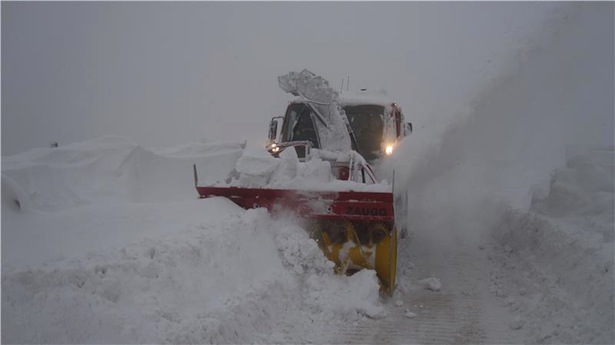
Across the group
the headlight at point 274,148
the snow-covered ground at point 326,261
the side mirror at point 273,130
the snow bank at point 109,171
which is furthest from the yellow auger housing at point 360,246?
the snow bank at point 109,171

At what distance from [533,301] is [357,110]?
4.14 meters

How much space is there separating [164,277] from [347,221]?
278cm

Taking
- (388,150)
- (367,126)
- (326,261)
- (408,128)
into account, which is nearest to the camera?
(326,261)

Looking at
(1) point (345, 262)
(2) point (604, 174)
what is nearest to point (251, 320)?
(1) point (345, 262)

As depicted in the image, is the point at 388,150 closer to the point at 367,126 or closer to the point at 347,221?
the point at 367,126

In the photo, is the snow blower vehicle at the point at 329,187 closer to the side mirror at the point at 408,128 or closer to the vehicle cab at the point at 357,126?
the vehicle cab at the point at 357,126

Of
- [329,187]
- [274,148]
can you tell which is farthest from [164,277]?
[274,148]

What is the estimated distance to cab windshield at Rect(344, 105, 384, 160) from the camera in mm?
8125

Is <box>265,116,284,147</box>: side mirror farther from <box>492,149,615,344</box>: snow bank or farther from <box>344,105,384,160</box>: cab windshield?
<box>492,149,615,344</box>: snow bank

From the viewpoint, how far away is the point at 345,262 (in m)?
6.21

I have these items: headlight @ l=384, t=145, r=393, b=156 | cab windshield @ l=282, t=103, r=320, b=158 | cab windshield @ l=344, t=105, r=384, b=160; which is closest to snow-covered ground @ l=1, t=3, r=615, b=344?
headlight @ l=384, t=145, r=393, b=156

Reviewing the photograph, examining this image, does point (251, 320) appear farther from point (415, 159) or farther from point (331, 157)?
point (415, 159)

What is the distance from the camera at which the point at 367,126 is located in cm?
825

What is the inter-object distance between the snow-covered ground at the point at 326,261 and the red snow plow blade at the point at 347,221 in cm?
24
